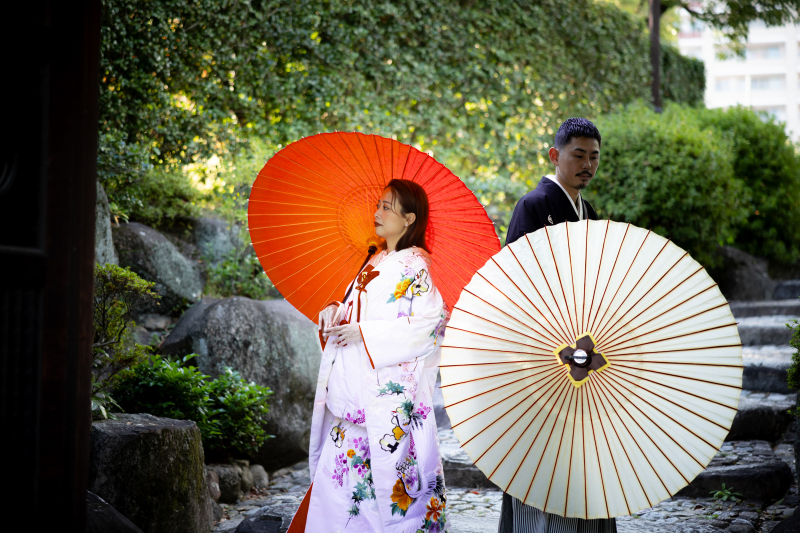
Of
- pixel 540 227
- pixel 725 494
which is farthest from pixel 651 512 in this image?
pixel 540 227

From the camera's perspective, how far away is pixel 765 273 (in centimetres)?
989

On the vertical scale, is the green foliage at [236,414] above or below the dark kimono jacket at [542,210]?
below

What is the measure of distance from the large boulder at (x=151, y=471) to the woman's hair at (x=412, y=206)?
1576mm

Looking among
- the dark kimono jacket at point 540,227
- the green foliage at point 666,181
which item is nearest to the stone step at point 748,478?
the dark kimono jacket at point 540,227

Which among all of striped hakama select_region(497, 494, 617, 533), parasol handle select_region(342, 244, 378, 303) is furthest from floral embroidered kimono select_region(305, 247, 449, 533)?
striped hakama select_region(497, 494, 617, 533)

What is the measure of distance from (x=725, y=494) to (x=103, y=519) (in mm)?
3521

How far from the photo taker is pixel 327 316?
2.87 metres

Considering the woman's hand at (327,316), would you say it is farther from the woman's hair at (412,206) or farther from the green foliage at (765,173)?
the green foliage at (765,173)

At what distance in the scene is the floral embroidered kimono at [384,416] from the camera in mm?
2590

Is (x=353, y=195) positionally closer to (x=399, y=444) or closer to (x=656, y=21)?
(x=399, y=444)

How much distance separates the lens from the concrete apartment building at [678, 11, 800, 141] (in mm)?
50281

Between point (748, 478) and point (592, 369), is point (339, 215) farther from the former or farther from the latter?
point (748, 478)

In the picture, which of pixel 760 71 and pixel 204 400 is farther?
→ pixel 760 71

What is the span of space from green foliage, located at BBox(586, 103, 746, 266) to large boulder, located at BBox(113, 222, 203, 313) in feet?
16.7
